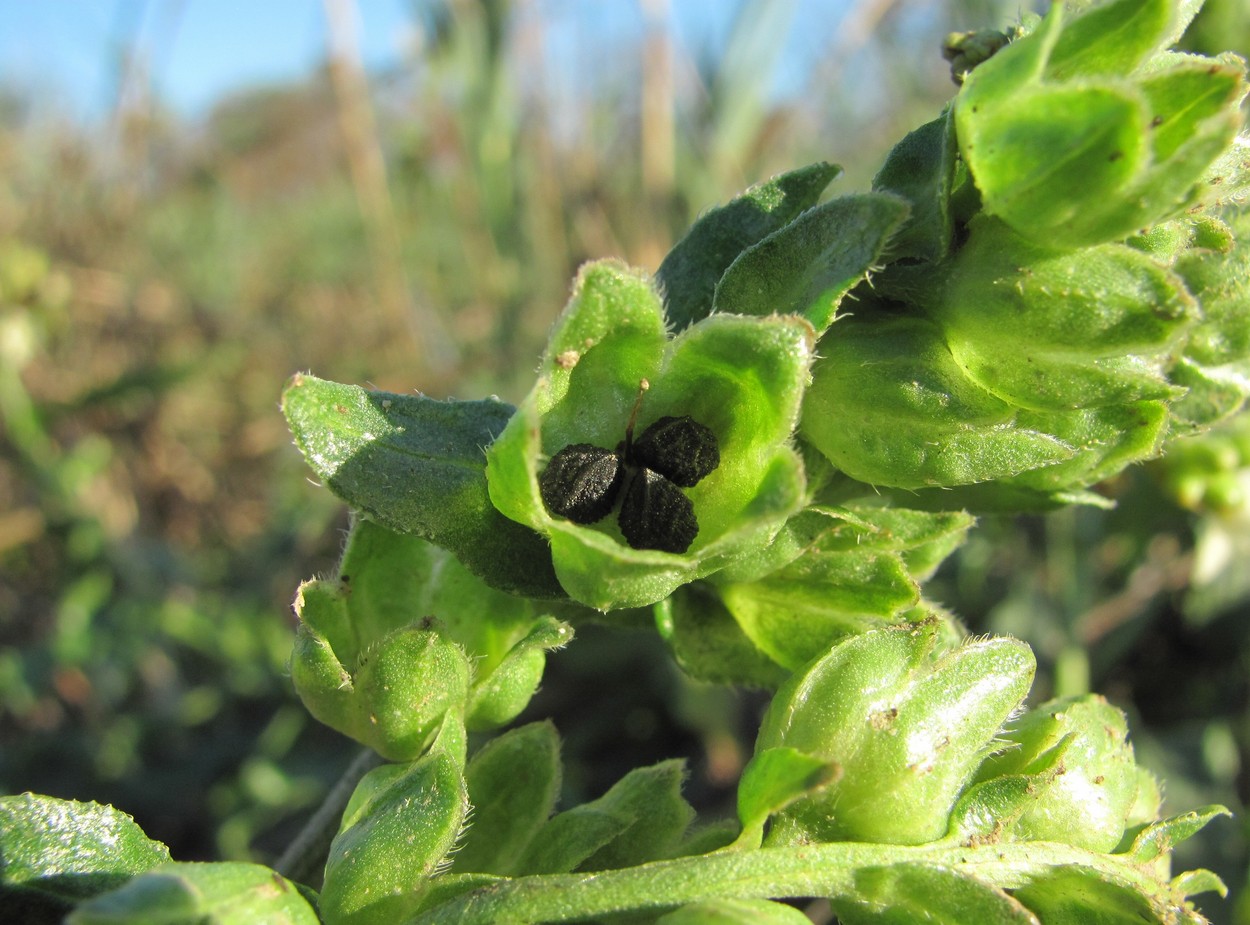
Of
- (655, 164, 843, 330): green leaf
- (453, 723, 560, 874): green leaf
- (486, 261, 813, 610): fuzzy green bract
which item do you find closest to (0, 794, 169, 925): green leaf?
(453, 723, 560, 874): green leaf

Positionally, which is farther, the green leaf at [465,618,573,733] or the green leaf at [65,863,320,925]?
the green leaf at [465,618,573,733]

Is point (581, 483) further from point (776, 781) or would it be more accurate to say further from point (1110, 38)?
point (1110, 38)

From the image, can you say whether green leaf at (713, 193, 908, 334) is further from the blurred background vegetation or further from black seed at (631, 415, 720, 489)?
the blurred background vegetation

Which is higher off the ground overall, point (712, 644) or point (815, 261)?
point (815, 261)

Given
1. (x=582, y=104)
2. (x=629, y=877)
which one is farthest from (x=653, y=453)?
(x=582, y=104)

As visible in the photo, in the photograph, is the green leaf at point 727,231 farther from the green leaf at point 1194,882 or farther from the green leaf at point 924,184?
the green leaf at point 1194,882

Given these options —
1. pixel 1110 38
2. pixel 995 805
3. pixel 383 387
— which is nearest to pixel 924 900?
pixel 995 805

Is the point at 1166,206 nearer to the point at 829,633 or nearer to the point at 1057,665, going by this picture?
the point at 829,633
